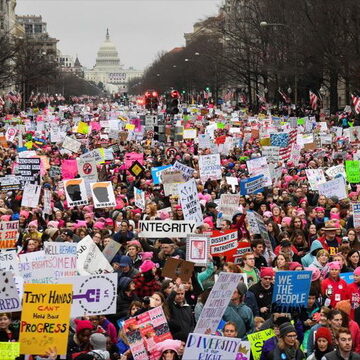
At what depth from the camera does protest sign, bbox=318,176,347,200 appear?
21.4m

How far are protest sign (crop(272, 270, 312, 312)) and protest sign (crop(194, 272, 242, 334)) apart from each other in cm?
117

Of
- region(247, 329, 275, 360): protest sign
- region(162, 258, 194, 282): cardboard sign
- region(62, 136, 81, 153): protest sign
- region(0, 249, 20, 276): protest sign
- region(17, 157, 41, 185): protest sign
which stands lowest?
region(247, 329, 275, 360): protest sign

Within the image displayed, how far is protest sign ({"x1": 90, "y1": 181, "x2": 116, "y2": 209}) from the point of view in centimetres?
2130

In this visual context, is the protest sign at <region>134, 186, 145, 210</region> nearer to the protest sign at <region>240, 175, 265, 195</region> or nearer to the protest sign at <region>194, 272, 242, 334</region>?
the protest sign at <region>240, 175, 265, 195</region>

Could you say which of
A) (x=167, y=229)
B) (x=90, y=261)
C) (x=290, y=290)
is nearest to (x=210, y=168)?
(x=167, y=229)

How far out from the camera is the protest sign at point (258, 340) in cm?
1073

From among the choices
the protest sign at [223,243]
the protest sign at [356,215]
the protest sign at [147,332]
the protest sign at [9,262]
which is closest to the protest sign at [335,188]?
the protest sign at [356,215]

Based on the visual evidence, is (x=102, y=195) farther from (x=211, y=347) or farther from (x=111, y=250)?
(x=211, y=347)

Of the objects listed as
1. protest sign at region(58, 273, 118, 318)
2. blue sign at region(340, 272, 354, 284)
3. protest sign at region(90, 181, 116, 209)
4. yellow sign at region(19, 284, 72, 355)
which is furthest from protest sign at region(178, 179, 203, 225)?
yellow sign at region(19, 284, 72, 355)

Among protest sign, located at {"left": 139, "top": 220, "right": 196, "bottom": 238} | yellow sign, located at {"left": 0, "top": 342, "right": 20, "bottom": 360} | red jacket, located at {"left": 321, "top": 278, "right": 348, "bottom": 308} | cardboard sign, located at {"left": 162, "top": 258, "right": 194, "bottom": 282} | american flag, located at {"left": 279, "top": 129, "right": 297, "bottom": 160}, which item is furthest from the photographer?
american flag, located at {"left": 279, "top": 129, "right": 297, "bottom": 160}

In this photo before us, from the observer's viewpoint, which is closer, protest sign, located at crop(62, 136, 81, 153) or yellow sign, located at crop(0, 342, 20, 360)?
yellow sign, located at crop(0, 342, 20, 360)

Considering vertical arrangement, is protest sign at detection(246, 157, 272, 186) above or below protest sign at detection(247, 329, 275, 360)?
above

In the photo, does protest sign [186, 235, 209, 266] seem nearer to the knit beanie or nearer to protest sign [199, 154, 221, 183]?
the knit beanie

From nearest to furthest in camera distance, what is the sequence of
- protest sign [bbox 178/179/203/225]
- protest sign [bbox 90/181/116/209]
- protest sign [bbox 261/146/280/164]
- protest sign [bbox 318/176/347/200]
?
protest sign [bbox 178/179/203/225] → protest sign [bbox 90/181/116/209] → protest sign [bbox 318/176/347/200] → protest sign [bbox 261/146/280/164]
